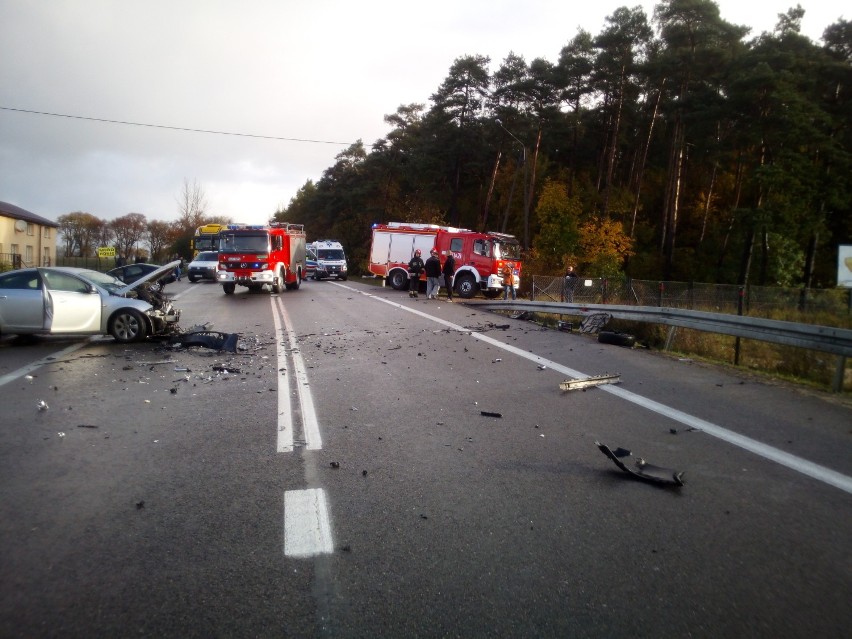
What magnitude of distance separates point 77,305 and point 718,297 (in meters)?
17.6

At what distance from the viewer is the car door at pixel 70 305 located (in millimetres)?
12500

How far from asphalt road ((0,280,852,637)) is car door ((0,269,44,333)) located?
11.5 feet

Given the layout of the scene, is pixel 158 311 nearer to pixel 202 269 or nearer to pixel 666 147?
pixel 202 269

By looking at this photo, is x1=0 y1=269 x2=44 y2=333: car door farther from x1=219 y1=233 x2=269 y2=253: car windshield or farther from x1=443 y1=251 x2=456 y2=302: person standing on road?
x1=443 y1=251 x2=456 y2=302: person standing on road

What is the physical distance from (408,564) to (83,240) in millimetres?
102714

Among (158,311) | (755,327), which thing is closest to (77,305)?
(158,311)

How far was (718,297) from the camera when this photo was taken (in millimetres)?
21156

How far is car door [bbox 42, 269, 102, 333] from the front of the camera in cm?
1250

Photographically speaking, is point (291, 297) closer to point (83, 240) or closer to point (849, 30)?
point (849, 30)

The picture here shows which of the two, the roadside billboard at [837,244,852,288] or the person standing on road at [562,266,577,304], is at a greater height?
the roadside billboard at [837,244,852,288]

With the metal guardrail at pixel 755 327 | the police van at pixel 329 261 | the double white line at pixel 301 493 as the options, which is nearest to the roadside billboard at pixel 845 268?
the metal guardrail at pixel 755 327

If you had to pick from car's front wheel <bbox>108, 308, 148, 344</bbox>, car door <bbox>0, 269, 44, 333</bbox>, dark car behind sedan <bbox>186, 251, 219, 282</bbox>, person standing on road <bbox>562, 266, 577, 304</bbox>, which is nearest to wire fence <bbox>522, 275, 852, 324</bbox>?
person standing on road <bbox>562, 266, 577, 304</bbox>

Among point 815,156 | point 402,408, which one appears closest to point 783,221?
point 815,156

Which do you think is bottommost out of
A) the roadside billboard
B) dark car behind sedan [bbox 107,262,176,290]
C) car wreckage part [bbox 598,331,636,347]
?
car wreckage part [bbox 598,331,636,347]
